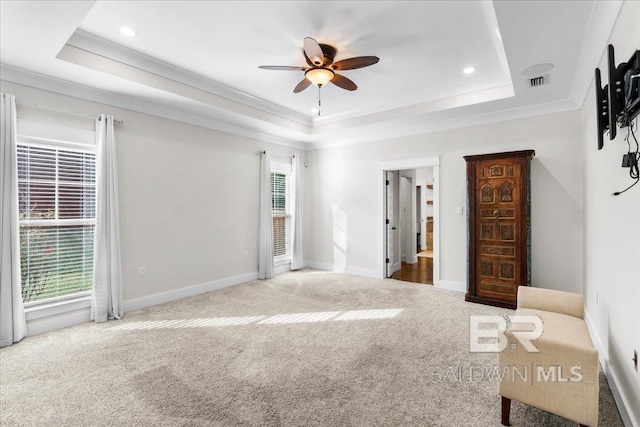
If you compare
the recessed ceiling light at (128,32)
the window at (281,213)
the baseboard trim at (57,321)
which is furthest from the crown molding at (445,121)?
the baseboard trim at (57,321)

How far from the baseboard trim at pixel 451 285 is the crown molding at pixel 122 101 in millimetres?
4140

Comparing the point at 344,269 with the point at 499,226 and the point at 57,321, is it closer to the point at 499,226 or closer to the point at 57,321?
the point at 499,226

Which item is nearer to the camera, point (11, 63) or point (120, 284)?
point (11, 63)

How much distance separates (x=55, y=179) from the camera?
3430mm

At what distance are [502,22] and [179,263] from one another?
4.73m

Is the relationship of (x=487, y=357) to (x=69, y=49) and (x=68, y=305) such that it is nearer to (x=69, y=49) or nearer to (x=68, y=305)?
(x=68, y=305)

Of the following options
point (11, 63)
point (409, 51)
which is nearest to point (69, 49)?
point (11, 63)

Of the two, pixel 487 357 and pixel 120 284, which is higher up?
pixel 120 284

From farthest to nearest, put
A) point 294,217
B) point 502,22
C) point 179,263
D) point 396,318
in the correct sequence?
point 294,217
point 179,263
point 396,318
point 502,22

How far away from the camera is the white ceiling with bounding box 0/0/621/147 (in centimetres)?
244

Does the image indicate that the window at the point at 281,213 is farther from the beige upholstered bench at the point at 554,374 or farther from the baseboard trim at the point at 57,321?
the beige upholstered bench at the point at 554,374

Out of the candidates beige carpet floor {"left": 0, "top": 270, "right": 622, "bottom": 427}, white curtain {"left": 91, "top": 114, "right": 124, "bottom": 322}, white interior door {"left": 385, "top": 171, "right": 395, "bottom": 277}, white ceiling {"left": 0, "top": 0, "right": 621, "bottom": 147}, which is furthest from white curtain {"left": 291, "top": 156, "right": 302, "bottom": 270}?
white curtain {"left": 91, "top": 114, "right": 124, "bottom": 322}

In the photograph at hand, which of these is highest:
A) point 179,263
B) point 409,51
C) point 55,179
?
point 409,51

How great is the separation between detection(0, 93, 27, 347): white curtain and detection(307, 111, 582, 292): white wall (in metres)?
4.74
